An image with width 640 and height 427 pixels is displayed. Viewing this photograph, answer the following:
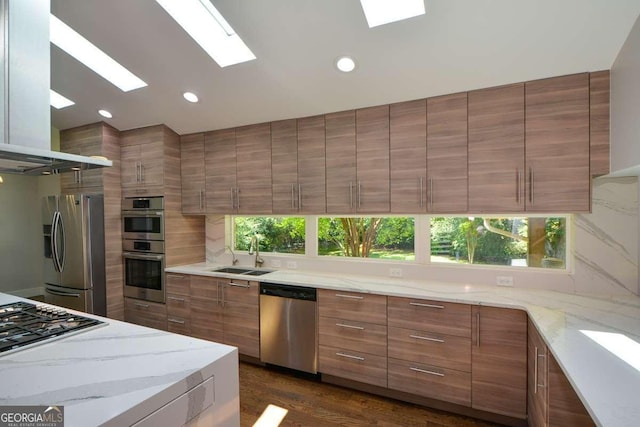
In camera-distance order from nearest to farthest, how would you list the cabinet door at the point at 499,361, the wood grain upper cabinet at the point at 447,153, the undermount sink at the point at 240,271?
1. the cabinet door at the point at 499,361
2. the wood grain upper cabinet at the point at 447,153
3. the undermount sink at the point at 240,271

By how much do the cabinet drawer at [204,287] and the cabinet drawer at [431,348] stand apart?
1800 mm

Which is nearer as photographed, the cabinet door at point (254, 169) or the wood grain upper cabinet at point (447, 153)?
the wood grain upper cabinet at point (447, 153)

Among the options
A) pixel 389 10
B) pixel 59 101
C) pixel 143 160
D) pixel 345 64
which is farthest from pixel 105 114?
pixel 389 10

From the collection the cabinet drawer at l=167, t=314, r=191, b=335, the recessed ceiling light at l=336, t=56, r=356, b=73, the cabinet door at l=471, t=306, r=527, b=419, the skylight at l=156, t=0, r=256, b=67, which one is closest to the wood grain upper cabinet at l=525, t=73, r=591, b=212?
the cabinet door at l=471, t=306, r=527, b=419

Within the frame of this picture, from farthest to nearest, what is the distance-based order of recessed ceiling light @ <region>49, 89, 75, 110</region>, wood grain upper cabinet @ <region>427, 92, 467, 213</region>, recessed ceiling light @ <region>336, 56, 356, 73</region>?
recessed ceiling light @ <region>49, 89, 75, 110</region> < wood grain upper cabinet @ <region>427, 92, 467, 213</region> < recessed ceiling light @ <region>336, 56, 356, 73</region>

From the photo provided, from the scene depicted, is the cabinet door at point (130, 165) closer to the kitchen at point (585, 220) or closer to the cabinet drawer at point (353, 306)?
the kitchen at point (585, 220)

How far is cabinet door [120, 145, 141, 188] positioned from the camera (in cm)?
369

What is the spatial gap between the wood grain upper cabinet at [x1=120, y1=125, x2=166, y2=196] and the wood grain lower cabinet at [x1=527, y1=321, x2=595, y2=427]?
3661 mm

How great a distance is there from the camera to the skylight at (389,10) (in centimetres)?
192

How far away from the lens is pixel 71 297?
3.55 meters

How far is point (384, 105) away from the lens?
268cm

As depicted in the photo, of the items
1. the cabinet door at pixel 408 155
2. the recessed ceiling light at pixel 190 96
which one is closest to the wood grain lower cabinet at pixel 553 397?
the cabinet door at pixel 408 155

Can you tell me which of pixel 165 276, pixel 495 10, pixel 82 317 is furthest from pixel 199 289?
Result: pixel 495 10

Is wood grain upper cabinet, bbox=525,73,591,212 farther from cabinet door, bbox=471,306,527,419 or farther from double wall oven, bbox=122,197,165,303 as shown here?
double wall oven, bbox=122,197,165,303
